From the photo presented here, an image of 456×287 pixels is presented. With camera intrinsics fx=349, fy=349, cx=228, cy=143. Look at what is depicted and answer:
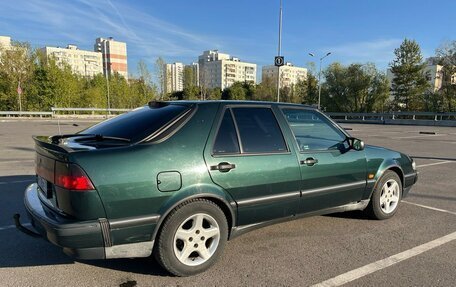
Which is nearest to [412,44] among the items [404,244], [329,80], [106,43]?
[329,80]

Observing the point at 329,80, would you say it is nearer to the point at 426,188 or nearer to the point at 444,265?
the point at 426,188

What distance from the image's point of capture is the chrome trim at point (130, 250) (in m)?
2.89

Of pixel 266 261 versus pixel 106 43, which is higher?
pixel 106 43

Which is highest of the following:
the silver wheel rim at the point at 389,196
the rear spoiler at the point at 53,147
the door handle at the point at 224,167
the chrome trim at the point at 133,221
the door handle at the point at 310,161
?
the rear spoiler at the point at 53,147

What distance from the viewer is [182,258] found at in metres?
3.21

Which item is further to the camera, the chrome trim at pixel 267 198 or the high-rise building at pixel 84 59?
the high-rise building at pixel 84 59

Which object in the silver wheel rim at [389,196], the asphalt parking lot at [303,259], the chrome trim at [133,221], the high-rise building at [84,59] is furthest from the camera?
the high-rise building at [84,59]

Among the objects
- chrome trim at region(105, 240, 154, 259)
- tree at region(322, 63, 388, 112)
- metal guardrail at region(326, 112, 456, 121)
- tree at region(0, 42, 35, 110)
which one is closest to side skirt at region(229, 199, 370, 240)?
chrome trim at region(105, 240, 154, 259)

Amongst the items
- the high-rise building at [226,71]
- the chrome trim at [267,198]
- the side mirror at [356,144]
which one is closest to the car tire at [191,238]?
the chrome trim at [267,198]

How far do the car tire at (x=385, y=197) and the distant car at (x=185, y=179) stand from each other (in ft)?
1.76

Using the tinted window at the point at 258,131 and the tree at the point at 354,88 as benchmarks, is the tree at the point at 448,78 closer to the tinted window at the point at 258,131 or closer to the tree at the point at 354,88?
the tree at the point at 354,88

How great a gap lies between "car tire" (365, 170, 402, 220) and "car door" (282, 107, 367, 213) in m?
0.39

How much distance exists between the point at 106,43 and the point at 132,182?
371 feet

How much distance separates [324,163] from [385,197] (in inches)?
57.9
